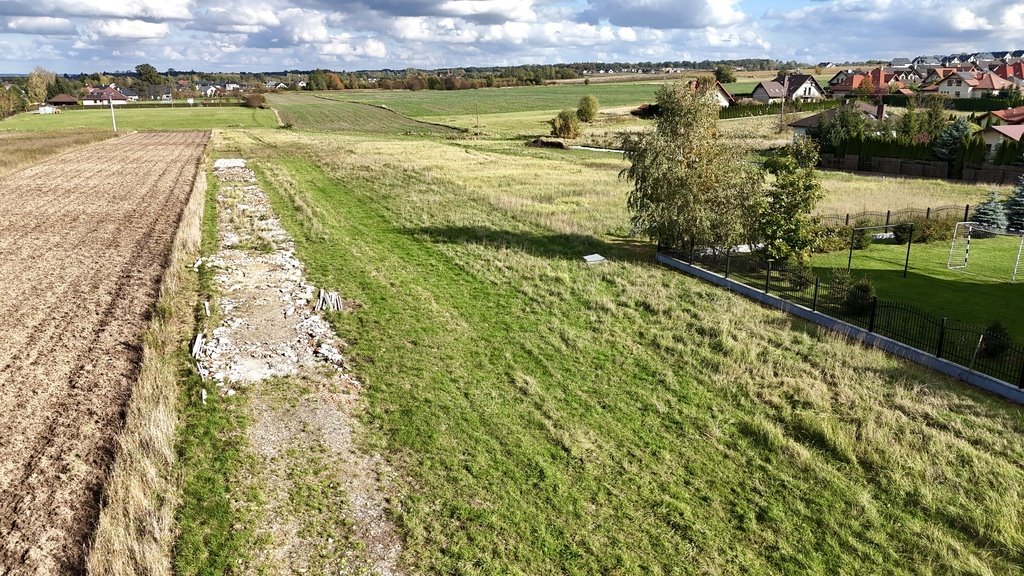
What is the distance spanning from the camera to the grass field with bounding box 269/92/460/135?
290 feet

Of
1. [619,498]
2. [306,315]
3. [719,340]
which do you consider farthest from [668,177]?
[619,498]

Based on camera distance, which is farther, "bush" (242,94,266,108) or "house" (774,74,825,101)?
"bush" (242,94,266,108)

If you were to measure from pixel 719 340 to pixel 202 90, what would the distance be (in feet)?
Answer: 723

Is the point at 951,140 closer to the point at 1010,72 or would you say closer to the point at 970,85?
the point at 970,85

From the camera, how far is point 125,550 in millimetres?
8492

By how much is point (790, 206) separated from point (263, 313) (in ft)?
55.4

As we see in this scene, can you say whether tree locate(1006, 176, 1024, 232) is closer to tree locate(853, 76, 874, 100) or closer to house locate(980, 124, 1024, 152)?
house locate(980, 124, 1024, 152)

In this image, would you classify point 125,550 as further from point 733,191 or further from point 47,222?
point 47,222

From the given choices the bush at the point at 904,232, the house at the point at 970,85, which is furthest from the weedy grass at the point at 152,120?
the house at the point at 970,85

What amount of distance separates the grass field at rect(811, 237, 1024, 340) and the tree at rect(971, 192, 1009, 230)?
0.66 m

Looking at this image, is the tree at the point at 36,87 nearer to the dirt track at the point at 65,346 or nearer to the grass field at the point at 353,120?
the grass field at the point at 353,120

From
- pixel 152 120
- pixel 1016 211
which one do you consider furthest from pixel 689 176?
pixel 152 120

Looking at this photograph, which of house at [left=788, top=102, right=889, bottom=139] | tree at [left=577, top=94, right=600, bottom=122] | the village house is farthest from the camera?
the village house

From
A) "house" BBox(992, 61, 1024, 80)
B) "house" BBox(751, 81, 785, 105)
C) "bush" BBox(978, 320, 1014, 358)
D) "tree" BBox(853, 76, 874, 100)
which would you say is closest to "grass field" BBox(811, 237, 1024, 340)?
"bush" BBox(978, 320, 1014, 358)
